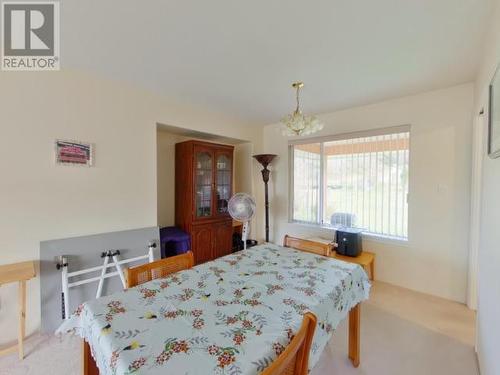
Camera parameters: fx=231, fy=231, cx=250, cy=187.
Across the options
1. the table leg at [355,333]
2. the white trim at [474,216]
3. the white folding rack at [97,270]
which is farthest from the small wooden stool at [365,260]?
the white folding rack at [97,270]

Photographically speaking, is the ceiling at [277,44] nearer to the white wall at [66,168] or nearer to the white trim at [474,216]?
the white wall at [66,168]

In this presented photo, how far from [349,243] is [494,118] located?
6.35 feet

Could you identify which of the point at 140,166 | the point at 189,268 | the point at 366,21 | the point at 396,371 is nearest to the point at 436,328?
the point at 396,371

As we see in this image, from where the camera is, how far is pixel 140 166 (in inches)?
102

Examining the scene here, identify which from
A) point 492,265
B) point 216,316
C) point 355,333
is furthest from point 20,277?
point 492,265

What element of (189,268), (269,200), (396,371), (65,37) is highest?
(65,37)

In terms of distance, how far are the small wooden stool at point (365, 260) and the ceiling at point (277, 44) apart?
6.47ft

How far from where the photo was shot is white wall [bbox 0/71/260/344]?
1855 millimetres

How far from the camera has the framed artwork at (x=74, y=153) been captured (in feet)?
6.77

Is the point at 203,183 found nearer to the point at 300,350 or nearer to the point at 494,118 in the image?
the point at 300,350

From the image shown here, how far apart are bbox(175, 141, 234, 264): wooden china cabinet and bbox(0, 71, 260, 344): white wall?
1.97 ft

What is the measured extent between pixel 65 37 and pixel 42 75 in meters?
0.56

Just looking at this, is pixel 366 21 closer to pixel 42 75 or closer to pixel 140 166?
pixel 140 166

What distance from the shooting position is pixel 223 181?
12.1 ft
